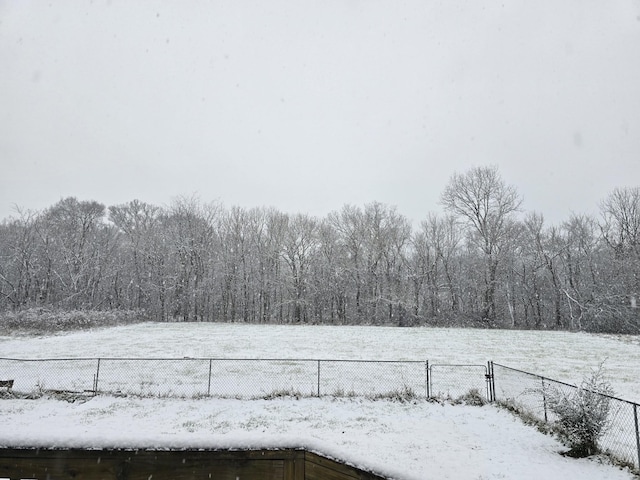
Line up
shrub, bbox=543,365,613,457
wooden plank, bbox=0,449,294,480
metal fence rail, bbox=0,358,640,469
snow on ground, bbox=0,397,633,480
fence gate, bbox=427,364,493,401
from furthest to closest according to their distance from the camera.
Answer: fence gate, bbox=427,364,493,401 → metal fence rail, bbox=0,358,640,469 → shrub, bbox=543,365,613,457 → snow on ground, bbox=0,397,633,480 → wooden plank, bbox=0,449,294,480

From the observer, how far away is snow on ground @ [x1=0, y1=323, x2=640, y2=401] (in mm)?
18234

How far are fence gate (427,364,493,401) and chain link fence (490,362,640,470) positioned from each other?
389mm

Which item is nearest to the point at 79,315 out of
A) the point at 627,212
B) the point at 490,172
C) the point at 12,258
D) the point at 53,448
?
the point at 12,258

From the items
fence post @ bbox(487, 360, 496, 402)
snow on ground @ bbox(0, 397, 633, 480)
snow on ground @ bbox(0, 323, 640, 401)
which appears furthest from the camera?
snow on ground @ bbox(0, 323, 640, 401)

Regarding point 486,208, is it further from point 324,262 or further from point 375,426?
point 375,426

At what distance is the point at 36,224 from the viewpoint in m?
46.6

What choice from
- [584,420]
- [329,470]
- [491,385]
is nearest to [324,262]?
[491,385]

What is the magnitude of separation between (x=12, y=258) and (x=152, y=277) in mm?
15048

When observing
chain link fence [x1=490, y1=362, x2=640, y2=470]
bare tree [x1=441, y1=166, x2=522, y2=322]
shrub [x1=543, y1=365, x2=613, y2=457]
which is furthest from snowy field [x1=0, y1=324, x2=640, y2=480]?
bare tree [x1=441, y1=166, x2=522, y2=322]

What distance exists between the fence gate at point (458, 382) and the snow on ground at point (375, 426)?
945mm

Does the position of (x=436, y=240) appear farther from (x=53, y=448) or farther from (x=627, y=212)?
(x=53, y=448)

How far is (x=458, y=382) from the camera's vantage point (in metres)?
14.0

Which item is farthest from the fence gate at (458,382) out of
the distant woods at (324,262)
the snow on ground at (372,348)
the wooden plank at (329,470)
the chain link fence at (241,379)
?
the distant woods at (324,262)

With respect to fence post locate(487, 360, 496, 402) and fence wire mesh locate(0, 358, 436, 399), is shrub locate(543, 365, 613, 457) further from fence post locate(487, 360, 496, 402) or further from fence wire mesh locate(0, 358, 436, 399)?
fence wire mesh locate(0, 358, 436, 399)
